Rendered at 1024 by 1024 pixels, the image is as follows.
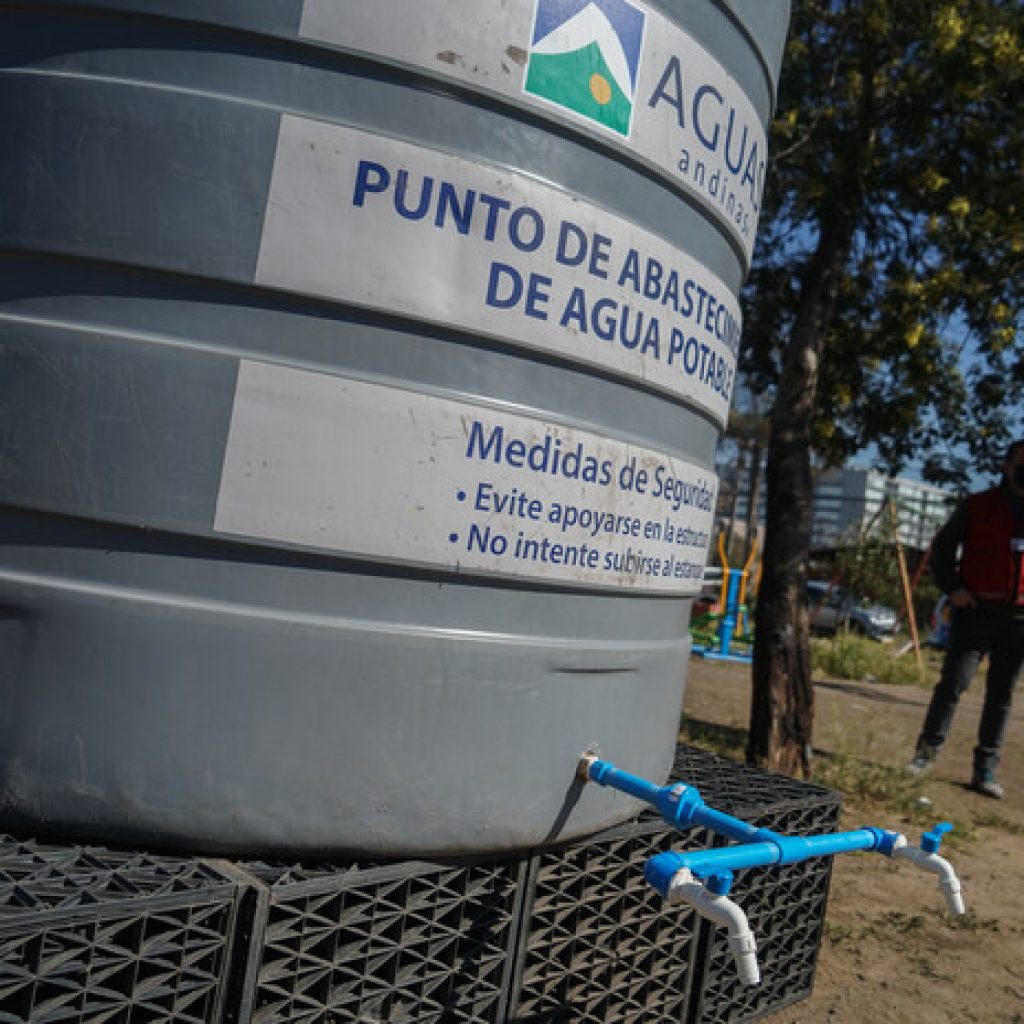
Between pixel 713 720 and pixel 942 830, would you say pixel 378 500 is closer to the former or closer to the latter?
pixel 942 830

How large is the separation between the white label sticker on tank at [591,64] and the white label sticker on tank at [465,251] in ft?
0.49

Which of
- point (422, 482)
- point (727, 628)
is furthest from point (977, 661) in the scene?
point (727, 628)

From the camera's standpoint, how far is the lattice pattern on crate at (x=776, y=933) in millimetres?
2623

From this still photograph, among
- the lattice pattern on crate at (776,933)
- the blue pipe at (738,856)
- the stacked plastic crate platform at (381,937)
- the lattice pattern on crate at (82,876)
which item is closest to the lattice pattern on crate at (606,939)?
the stacked plastic crate platform at (381,937)

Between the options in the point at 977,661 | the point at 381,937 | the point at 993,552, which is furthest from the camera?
the point at 977,661

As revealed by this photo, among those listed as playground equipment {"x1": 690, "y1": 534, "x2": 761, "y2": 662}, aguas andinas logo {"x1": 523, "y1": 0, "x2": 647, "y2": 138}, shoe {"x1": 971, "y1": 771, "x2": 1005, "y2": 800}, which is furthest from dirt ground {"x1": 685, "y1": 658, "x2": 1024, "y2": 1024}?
playground equipment {"x1": 690, "y1": 534, "x2": 761, "y2": 662}

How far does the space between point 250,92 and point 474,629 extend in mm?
966

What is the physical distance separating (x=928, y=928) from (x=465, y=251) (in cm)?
296

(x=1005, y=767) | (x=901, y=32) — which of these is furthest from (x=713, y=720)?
(x=901, y=32)

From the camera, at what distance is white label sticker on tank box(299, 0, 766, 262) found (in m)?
1.76

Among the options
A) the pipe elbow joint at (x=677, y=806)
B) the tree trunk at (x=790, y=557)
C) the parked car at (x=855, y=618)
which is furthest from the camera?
the parked car at (x=855, y=618)

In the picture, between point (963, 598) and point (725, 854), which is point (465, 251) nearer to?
point (725, 854)

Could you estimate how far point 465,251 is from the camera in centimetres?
181

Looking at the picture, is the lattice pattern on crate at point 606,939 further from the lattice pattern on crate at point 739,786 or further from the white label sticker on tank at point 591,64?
the white label sticker on tank at point 591,64
